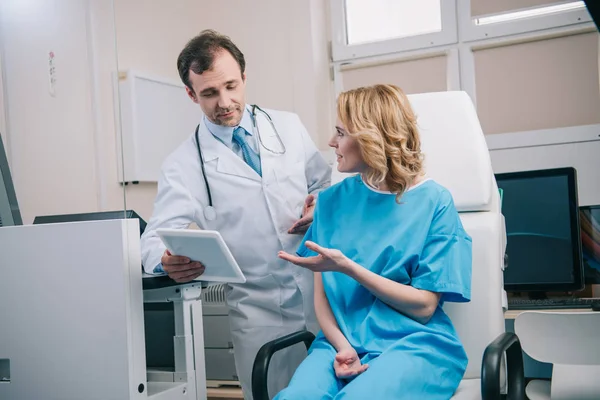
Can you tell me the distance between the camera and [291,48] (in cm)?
296

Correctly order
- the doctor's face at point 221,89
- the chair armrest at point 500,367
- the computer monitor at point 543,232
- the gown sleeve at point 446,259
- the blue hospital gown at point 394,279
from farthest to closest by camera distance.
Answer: the computer monitor at point 543,232
the doctor's face at point 221,89
the gown sleeve at point 446,259
the blue hospital gown at point 394,279
the chair armrest at point 500,367

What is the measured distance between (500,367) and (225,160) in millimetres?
846

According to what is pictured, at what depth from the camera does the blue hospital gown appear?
1.20 metres

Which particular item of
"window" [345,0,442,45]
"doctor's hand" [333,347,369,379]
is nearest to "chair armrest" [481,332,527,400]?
"doctor's hand" [333,347,369,379]

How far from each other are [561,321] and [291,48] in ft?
6.68

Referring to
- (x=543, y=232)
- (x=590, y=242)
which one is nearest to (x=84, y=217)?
(x=543, y=232)

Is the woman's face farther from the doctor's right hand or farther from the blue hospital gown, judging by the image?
the doctor's right hand

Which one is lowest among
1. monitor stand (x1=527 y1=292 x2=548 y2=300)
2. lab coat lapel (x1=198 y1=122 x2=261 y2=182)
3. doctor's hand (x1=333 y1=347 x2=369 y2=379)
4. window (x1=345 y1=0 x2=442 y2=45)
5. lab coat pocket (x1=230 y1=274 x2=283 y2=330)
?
monitor stand (x1=527 y1=292 x2=548 y2=300)

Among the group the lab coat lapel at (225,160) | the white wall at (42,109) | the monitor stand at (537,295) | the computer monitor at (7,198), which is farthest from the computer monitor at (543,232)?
the computer monitor at (7,198)

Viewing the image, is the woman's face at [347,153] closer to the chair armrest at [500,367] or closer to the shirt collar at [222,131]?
the shirt collar at [222,131]

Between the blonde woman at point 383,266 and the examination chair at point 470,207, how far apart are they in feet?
0.35

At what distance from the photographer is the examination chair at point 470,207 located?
1.44 meters

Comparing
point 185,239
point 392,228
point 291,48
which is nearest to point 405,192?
point 392,228

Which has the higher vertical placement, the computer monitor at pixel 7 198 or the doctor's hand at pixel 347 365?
the computer monitor at pixel 7 198
